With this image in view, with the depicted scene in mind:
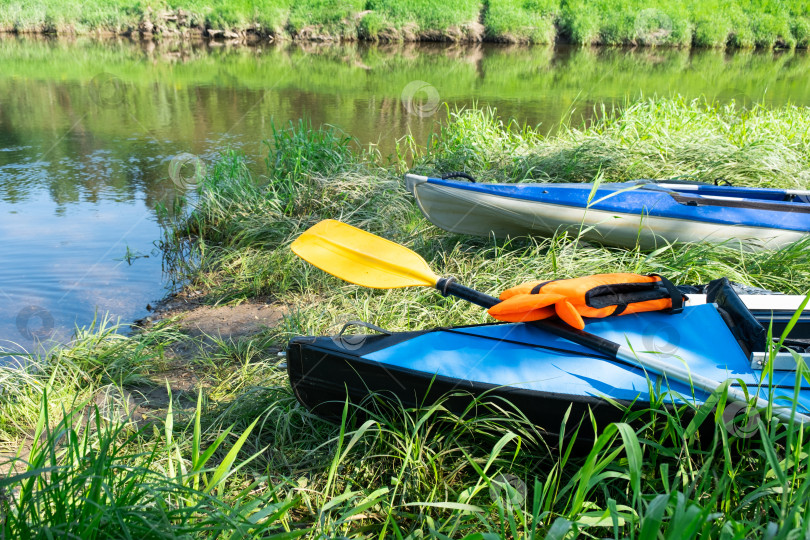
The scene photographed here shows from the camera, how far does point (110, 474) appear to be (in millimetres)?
1462

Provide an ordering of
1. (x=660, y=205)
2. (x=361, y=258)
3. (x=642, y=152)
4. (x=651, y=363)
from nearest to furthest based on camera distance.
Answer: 1. (x=651, y=363)
2. (x=361, y=258)
3. (x=660, y=205)
4. (x=642, y=152)

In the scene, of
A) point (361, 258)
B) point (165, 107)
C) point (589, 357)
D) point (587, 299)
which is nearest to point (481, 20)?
point (165, 107)

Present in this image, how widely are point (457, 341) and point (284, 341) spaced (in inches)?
45.7

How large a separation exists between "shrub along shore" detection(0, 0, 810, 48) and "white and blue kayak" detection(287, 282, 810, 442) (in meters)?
16.5

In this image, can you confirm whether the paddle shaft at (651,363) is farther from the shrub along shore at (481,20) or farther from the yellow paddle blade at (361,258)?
the shrub along shore at (481,20)

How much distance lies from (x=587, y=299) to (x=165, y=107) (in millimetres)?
8239

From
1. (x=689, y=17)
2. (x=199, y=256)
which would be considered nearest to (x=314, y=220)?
(x=199, y=256)

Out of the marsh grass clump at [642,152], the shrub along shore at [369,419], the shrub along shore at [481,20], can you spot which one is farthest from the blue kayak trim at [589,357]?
the shrub along shore at [481,20]

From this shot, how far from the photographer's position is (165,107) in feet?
28.5

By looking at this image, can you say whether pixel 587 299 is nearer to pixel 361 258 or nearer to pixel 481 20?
pixel 361 258

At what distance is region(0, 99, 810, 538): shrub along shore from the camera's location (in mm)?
1392

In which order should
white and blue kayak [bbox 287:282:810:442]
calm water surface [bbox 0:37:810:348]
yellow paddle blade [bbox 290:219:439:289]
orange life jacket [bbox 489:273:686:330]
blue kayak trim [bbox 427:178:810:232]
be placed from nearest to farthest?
1. white and blue kayak [bbox 287:282:810:442]
2. orange life jacket [bbox 489:273:686:330]
3. yellow paddle blade [bbox 290:219:439:289]
4. blue kayak trim [bbox 427:178:810:232]
5. calm water surface [bbox 0:37:810:348]

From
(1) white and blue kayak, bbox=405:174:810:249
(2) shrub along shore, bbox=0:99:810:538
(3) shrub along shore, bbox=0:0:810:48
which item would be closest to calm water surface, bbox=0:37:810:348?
(2) shrub along shore, bbox=0:99:810:538

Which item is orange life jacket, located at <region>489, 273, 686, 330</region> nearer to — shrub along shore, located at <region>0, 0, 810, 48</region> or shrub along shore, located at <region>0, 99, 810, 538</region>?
shrub along shore, located at <region>0, 99, 810, 538</region>
